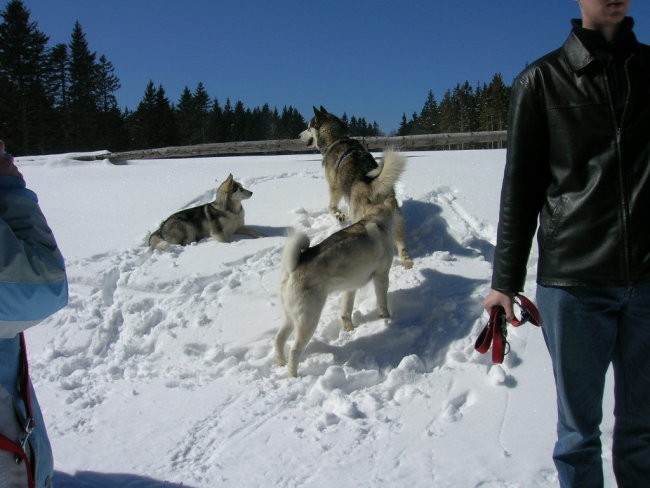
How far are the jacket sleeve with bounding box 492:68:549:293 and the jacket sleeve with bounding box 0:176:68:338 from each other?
1842 millimetres

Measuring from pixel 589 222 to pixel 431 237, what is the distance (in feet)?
18.1

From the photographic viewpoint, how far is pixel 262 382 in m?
4.61

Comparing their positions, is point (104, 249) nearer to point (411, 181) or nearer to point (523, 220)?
point (411, 181)

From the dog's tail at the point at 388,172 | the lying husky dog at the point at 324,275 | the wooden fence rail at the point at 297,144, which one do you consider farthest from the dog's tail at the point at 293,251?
the wooden fence rail at the point at 297,144

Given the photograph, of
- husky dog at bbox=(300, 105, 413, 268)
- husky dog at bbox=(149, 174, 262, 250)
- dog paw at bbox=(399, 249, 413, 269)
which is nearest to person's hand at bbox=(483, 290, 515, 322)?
husky dog at bbox=(300, 105, 413, 268)

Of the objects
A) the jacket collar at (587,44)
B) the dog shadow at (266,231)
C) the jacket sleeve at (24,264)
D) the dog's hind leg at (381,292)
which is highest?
the jacket collar at (587,44)

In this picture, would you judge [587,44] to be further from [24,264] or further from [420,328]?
[420,328]

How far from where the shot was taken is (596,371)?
7.22 ft

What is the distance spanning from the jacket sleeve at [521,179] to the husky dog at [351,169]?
159 inches

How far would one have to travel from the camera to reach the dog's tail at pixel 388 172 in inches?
265

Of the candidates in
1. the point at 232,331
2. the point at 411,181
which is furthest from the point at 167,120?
the point at 232,331

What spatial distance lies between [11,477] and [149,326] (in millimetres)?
4192

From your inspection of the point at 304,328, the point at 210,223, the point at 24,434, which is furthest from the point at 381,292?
the point at 24,434

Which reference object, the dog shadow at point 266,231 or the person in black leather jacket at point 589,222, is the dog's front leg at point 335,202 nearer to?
the dog shadow at point 266,231
